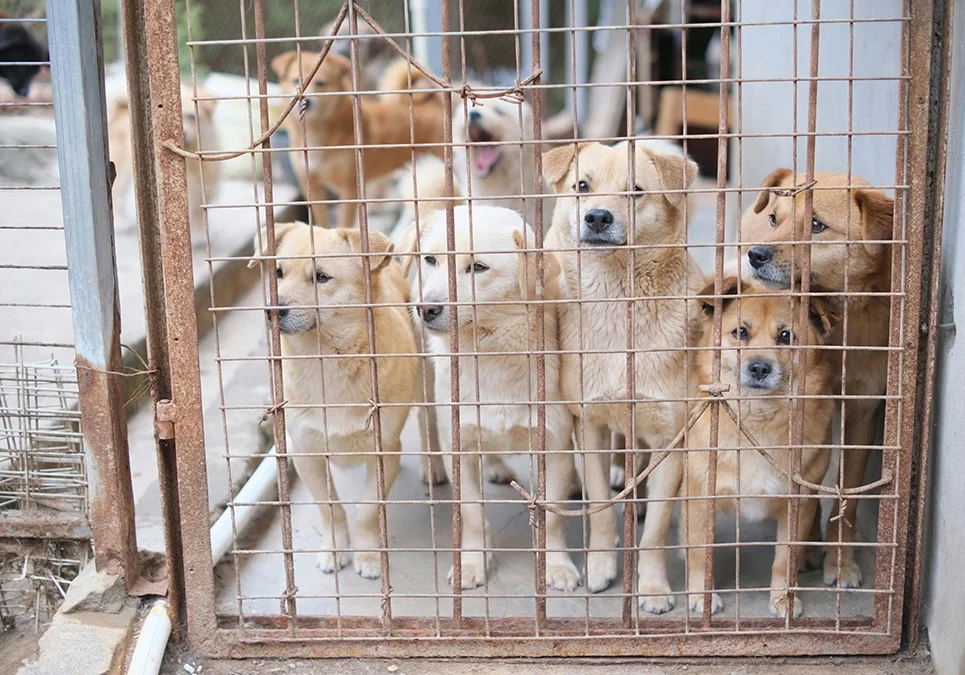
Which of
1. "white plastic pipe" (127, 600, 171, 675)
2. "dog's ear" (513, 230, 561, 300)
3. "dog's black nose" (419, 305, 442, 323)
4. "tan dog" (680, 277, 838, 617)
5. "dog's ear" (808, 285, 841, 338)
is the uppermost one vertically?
"dog's ear" (513, 230, 561, 300)

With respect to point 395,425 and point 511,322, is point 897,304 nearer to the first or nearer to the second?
point 511,322

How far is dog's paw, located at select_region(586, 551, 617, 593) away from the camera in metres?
4.13

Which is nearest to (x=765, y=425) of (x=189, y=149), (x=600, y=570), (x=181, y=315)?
(x=600, y=570)

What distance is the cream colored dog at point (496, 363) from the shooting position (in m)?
3.98

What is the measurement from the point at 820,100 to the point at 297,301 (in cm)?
315

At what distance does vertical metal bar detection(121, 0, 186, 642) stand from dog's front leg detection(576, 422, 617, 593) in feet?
5.05

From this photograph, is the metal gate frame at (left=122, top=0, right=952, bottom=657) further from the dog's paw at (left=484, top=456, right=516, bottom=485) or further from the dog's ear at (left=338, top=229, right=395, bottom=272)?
the dog's paw at (left=484, top=456, right=516, bottom=485)

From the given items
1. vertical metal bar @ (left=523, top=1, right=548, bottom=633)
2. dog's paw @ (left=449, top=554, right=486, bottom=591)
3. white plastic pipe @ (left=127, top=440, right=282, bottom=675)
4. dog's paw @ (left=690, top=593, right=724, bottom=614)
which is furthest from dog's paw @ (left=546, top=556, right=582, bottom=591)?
white plastic pipe @ (left=127, top=440, right=282, bottom=675)

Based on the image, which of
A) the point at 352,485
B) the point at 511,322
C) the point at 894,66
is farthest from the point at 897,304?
the point at 352,485

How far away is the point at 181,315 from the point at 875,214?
2405mm

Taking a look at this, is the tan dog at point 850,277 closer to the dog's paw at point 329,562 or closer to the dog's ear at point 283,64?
the dog's paw at point 329,562

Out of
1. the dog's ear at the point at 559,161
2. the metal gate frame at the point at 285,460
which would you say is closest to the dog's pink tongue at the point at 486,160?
the dog's ear at the point at 559,161

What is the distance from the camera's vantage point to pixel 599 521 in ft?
13.7

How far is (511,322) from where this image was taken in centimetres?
411
